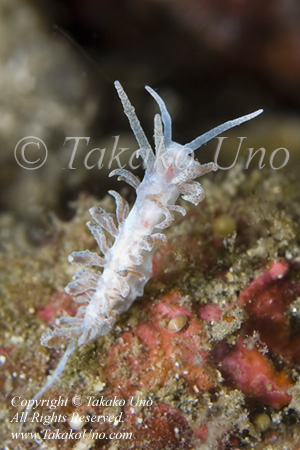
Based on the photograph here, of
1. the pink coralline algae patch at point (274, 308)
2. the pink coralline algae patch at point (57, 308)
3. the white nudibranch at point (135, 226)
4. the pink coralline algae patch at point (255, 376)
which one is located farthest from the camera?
the pink coralline algae patch at point (57, 308)

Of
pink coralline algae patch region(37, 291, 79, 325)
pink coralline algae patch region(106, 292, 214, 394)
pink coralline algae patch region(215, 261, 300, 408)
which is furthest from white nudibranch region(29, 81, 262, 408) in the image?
pink coralline algae patch region(215, 261, 300, 408)

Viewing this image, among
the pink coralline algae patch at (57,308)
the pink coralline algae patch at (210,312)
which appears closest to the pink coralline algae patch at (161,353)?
the pink coralline algae patch at (210,312)

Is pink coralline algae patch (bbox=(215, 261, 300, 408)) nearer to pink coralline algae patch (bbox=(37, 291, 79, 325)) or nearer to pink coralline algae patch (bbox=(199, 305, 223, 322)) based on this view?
pink coralline algae patch (bbox=(199, 305, 223, 322))

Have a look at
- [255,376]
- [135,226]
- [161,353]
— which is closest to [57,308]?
[161,353]

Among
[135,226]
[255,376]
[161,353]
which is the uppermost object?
[135,226]

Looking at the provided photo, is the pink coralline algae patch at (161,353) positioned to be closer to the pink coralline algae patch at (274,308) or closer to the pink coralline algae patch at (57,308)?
the pink coralline algae patch at (274,308)

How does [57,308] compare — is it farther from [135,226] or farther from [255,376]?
[255,376]
